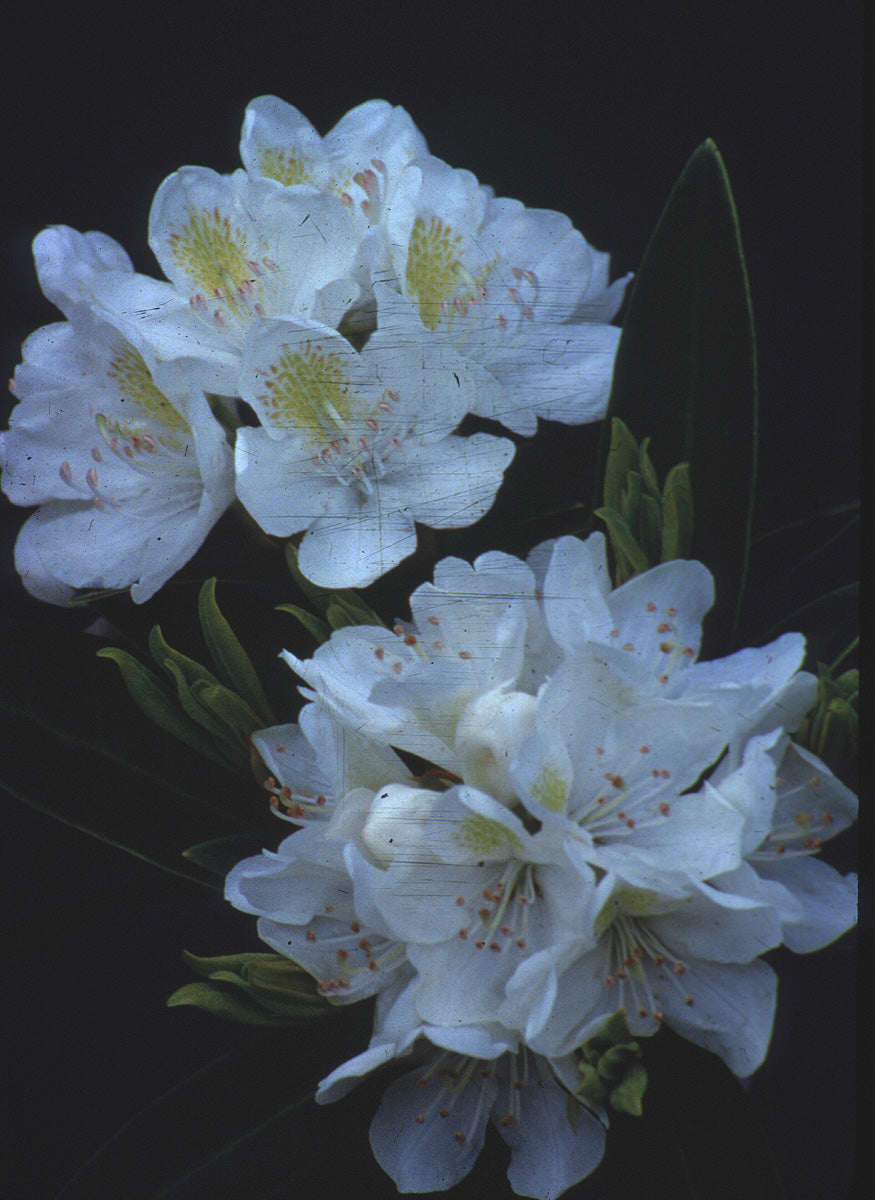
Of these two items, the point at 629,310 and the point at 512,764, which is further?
the point at 629,310

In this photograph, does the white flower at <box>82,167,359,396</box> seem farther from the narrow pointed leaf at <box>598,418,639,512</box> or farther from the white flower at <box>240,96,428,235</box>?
the narrow pointed leaf at <box>598,418,639,512</box>

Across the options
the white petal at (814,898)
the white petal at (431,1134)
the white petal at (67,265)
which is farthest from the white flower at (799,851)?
the white petal at (67,265)

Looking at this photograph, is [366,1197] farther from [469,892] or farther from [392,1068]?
[469,892]

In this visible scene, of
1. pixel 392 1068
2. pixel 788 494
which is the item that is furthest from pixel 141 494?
pixel 788 494

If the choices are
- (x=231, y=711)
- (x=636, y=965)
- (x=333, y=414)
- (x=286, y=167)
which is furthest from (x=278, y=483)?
(x=636, y=965)

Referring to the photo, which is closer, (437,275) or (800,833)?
(800,833)

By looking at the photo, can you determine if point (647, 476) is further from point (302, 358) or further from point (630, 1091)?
point (630, 1091)

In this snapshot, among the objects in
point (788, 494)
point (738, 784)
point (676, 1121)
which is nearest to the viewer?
point (738, 784)

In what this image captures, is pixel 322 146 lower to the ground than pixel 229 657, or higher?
higher
